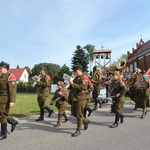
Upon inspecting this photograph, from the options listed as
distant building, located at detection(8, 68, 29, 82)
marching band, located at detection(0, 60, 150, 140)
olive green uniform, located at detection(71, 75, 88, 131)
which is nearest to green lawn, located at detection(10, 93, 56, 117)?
marching band, located at detection(0, 60, 150, 140)

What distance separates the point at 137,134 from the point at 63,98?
2.69m

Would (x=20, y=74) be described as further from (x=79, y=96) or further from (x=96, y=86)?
(x=79, y=96)

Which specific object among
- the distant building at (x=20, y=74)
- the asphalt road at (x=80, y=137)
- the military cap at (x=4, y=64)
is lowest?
the asphalt road at (x=80, y=137)

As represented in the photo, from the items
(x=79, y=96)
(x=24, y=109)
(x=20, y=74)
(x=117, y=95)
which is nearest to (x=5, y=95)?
(x=79, y=96)

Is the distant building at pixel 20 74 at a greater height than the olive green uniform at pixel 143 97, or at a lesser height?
greater

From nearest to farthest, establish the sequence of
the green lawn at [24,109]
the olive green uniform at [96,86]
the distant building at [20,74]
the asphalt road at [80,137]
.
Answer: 1. the asphalt road at [80,137]
2. the green lawn at [24,109]
3. the olive green uniform at [96,86]
4. the distant building at [20,74]

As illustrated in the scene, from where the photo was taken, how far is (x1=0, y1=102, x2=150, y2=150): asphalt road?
188 inches

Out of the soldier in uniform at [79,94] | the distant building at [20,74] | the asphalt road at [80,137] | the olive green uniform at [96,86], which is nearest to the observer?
the asphalt road at [80,137]

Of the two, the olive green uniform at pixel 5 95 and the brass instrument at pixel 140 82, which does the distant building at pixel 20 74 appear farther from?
the olive green uniform at pixel 5 95

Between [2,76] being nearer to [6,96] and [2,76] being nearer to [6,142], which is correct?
[6,96]

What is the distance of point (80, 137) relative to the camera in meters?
5.54

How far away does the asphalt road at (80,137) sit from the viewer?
479 centimetres

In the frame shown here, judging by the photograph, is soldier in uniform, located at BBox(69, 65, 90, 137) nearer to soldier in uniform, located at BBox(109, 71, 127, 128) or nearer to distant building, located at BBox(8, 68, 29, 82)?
soldier in uniform, located at BBox(109, 71, 127, 128)

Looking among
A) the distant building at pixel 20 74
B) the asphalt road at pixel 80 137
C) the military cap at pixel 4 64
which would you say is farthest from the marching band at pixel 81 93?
the distant building at pixel 20 74
